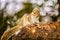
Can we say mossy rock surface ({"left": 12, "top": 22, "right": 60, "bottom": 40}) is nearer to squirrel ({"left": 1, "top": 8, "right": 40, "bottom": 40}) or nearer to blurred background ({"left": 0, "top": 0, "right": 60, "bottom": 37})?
squirrel ({"left": 1, "top": 8, "right": 40, "bottom": 40})

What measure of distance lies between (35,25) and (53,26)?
96 millimetres

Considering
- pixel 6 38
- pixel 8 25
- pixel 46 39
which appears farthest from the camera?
pixel 8 25

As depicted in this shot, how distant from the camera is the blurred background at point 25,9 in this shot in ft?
4.94

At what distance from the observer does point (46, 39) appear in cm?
111

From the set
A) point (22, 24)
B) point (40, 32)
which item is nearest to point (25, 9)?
point (22, 24)

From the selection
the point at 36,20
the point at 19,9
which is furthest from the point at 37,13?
the point at 19,9

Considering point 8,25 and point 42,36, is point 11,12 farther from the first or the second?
point 42,36

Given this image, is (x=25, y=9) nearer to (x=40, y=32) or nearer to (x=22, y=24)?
(x=22, y=24)

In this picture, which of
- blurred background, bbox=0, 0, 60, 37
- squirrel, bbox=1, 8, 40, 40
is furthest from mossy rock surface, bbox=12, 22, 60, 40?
blurred background, bbox=0, 0, 60, 37

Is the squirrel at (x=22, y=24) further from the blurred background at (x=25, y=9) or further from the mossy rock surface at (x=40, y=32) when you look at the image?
the blurred background at (x=25, y=9)

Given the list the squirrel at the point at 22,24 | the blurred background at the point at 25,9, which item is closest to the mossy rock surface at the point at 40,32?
the squirrel at the point at 22,24

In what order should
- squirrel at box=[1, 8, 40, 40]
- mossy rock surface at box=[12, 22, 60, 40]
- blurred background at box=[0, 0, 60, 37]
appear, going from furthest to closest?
1. blurred background at box=[0, 0, 60, 37]
2. squirrel at box=[1, 8, 40, 40]
3. mossy rock surface at box=[12, 22, 60, 40]

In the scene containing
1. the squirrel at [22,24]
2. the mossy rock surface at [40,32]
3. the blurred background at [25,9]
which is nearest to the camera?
the mossy rock surface at [40,32]

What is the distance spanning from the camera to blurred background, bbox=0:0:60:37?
59.3 inches
